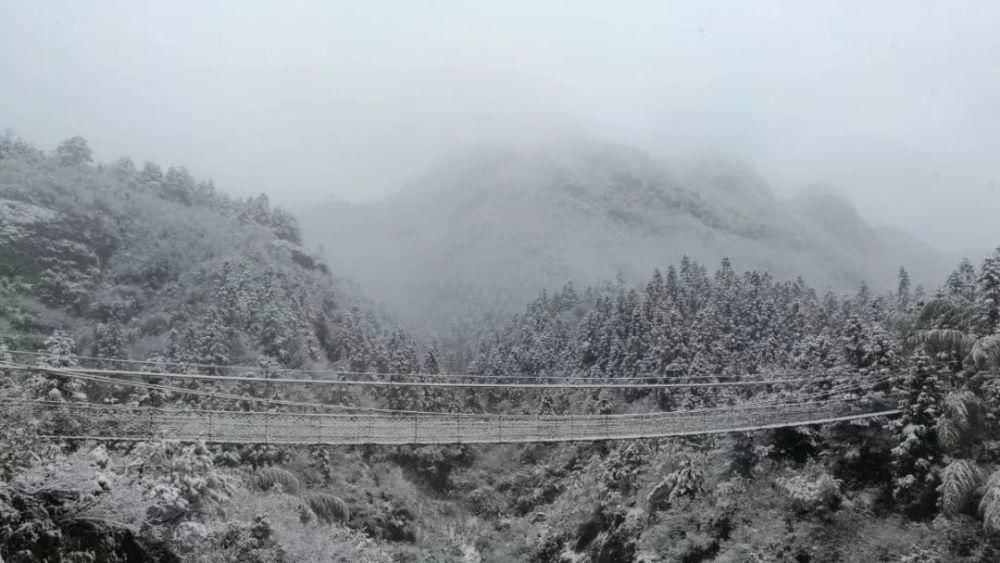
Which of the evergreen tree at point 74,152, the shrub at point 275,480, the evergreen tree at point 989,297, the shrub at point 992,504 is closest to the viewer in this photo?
the shrub at point 992,504

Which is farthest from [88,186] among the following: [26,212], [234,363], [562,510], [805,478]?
[805,478]

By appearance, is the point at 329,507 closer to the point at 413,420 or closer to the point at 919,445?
the point at 413,420

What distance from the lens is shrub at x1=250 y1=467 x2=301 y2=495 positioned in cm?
2964

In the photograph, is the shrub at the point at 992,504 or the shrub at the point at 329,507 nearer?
the shrub at the point at 992,504

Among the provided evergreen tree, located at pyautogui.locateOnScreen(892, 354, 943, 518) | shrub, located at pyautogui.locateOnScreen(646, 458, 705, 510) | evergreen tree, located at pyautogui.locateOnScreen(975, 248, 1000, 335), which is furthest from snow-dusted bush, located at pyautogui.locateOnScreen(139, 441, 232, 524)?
evergreen tree, located at pyautogui.locateOnScreen(975, 248, 1000, 335)

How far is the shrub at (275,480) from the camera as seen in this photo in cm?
2964

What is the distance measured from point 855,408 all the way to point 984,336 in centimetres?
430

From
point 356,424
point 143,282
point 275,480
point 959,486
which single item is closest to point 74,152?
point 143,282

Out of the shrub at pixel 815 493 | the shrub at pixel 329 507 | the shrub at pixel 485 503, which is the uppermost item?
the shrub at pixel 815 493

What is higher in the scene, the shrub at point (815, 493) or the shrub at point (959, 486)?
the shrub at point (959, 486)

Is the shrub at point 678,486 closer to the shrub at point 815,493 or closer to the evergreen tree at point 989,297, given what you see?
the shrub at point 815,493

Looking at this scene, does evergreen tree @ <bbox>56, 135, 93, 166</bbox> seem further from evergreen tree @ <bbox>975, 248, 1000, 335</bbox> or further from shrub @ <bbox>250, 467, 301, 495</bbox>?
evergreen tree @ <bbox>975, 248, 1000, 335</bbox>

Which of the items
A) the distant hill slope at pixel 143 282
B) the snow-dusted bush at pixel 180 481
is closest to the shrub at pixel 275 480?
the distant hill slope at pixel 143 282

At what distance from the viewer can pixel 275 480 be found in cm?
3034
